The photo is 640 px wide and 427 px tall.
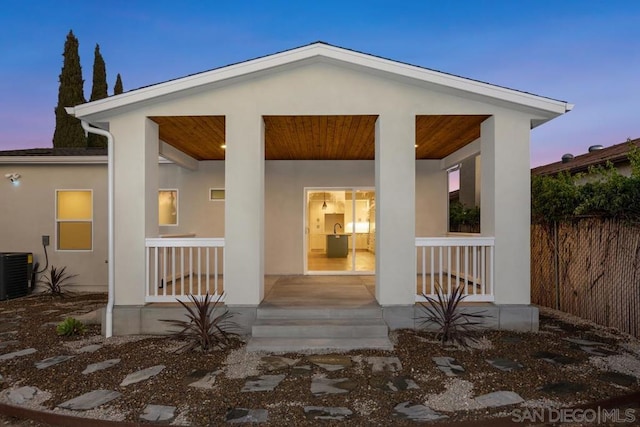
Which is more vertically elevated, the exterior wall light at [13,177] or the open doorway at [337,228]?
the exterior wall light at [13,177]

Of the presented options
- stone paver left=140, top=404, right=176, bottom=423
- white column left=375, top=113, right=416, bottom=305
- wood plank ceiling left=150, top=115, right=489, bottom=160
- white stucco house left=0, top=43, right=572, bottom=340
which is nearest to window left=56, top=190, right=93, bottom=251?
wood plank ceiling left=150, top=115, right=489, bottom=160

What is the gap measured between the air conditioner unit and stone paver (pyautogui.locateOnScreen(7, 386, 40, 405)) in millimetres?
5624

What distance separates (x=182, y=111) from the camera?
5.32 m

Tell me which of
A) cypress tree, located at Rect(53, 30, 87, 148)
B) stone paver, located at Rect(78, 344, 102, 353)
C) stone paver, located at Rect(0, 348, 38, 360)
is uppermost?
cypress tree, located at Rect(53, 30, 87, 148)

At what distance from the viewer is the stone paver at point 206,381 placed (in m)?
3.48

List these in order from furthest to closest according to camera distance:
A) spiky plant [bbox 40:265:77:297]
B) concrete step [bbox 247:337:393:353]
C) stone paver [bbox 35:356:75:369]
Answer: spiky plant [bbox 40:265:77:297]
concrete step [bbox 247:337:393:353]
stone paver [bbox 35:356:75:369]

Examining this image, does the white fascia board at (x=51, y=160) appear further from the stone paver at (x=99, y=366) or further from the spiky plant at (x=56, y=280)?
the stone paver at (x=99, y=366)

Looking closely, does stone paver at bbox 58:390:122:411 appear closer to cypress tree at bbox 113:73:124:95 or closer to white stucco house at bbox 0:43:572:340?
white stucco house at bbox 0:43:572:340

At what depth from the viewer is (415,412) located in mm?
2992

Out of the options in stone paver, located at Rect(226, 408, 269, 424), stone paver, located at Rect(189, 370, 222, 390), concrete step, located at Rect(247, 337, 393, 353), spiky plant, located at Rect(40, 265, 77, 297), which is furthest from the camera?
spiky plant, located at Rect(40, 265, 77, 297)

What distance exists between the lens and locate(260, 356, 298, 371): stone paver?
395cm

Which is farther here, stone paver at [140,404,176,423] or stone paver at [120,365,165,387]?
stone paver at [120,365,165,387]

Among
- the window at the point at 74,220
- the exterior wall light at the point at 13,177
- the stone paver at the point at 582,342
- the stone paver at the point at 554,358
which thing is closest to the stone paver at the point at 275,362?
the stone paver at the point at 554,358

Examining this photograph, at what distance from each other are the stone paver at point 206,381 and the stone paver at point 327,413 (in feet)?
3.27
